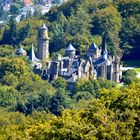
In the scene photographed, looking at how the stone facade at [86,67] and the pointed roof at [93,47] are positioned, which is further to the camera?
the pointed roof at [93,47]

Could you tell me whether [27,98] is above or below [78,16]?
below

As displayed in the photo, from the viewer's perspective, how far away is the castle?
67938 millimetres

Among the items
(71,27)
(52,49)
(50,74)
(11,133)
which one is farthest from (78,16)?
(11,133)

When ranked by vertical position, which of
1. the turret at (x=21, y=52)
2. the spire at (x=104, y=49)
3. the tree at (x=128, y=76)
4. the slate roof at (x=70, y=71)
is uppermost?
the spire at (x=104, y=49)

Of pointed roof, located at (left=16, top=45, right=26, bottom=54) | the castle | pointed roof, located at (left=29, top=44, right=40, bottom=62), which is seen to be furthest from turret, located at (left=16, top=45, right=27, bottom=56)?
pointed roof, located at (left=29, top=44, right=40, bottom=62)

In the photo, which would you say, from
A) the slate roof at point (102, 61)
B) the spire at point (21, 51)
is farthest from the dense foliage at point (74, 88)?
the slate roof at point (102, 61)

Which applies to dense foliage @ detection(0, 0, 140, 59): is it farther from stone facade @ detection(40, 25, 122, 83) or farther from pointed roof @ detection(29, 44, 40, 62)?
stone facade @ detection(40, 25, 122, 83)

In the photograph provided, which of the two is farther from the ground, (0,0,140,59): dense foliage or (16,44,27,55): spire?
(0,0,140,59): dense foliage

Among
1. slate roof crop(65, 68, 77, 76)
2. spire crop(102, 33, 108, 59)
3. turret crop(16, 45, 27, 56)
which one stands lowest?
slate roof crop(65, 68, 77, 76)

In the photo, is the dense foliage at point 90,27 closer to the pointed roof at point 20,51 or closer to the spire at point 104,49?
the spire at point 104,49

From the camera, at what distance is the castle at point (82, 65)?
223ft

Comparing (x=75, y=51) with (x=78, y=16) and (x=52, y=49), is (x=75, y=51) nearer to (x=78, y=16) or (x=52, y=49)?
(x=52, y=49)

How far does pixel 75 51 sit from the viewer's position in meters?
77.2

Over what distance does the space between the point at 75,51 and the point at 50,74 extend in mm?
9349
